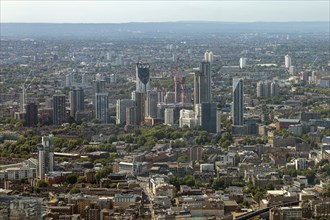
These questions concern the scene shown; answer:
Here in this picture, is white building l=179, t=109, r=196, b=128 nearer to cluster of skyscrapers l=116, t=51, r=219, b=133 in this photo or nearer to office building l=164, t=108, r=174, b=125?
cluster of skyscrapers l=116, t=51, r=219, b=133

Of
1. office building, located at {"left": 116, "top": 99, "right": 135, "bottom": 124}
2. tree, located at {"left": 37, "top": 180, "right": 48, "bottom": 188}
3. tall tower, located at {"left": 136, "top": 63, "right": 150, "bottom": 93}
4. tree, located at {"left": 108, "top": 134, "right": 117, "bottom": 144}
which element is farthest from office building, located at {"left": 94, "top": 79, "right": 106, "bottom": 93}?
tree, located at {"left": 37, "top": 180, "right": 48, "bottom": 188}

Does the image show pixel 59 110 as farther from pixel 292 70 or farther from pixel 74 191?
pixel 292 70

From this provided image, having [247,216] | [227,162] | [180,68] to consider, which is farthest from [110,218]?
[180,68]

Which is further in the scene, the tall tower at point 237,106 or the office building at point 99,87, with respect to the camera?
the office building at point 99,87

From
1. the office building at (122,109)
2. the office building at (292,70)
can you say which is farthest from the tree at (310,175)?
the office building at (292,70)

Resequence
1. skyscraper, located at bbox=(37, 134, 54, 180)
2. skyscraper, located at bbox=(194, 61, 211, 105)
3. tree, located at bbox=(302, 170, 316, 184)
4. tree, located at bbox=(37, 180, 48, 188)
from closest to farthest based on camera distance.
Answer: tree, located at bbox=(37, 180, 48, 188) < tree, located at bbox=(302, 170, 316, 184) < skyscraper, located at bbox=(37, 134, 54, 180) < skyscraper, located at bbox=(194, 61, 211, 105)

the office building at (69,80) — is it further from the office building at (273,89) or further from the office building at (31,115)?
the office building at (31,115)

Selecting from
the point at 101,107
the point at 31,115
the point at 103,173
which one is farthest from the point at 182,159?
the point at 101,107
